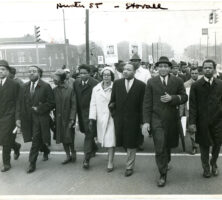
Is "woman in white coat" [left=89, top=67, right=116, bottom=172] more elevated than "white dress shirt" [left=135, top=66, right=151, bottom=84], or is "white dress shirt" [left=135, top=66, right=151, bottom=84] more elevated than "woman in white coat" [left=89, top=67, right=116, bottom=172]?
"white dress shirt" [left=135, top=66, right=151, bottom=84]

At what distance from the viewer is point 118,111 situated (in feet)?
19.0

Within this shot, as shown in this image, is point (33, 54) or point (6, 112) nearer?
point (6, 112)

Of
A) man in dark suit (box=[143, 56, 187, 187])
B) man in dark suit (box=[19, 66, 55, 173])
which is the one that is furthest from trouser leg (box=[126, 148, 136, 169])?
man in dark suit (box=[19, 66, 55, 173])

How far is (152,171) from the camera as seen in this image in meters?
5.82

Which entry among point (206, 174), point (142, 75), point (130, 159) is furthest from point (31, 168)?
point (142, 75)

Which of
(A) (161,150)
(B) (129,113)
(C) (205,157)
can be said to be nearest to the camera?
(A) (161,150)

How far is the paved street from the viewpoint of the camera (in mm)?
4957

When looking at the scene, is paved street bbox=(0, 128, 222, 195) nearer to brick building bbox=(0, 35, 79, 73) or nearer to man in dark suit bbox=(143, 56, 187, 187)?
man in dark suit bbox=(143, 56, 187, 187)

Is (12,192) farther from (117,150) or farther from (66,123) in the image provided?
(117,150)

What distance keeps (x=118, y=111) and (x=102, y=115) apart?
0.40 meters

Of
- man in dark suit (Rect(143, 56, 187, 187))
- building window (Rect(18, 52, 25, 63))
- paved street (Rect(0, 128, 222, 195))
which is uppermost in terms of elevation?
building window (Rect(18, 52, 25, 63))

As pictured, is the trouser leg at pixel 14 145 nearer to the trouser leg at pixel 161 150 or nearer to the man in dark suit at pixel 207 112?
the trouser leg at pixel 161 150

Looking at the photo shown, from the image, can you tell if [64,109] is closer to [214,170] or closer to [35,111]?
[35,111]
